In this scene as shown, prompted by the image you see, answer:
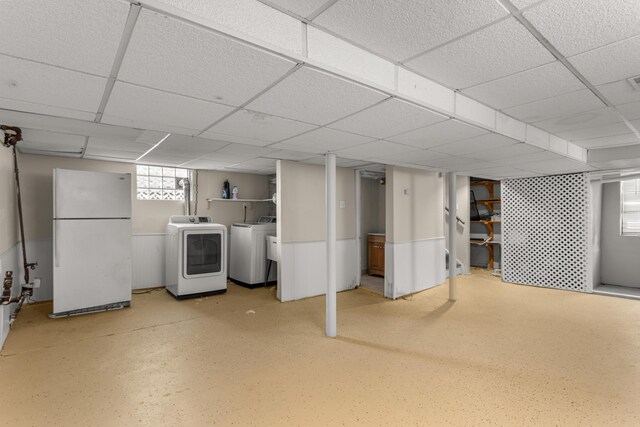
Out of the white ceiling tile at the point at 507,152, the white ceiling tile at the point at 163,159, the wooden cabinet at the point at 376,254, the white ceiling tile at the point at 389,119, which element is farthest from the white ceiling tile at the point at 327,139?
the wooden cabinet at the point at 376,254

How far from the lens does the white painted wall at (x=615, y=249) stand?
581cm

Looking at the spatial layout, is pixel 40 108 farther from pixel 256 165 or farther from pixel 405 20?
pixel 256 165

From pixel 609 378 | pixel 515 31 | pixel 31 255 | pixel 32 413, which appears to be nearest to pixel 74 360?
pixel 32 413

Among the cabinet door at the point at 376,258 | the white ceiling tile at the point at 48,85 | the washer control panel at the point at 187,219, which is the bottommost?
the cabinet door at the point at 376,258

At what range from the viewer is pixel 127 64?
1.59m

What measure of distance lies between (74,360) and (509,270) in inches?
262

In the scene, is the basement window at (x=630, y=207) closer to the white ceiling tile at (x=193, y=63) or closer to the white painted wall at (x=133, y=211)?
the white painted wall at (x=133, y=211)

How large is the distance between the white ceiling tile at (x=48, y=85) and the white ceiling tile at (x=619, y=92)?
10.4 ft

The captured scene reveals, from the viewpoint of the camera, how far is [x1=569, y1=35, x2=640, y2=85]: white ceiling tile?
173 centimetres

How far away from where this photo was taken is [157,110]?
2236 mm

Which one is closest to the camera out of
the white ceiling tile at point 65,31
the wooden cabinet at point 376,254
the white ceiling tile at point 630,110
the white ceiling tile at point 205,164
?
the white ceiling tile at point 65,31

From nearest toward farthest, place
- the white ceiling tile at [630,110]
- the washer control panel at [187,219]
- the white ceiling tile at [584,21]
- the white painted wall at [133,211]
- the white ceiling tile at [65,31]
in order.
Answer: the white ceiling tile at [65,31], the white ceiling tile at [584,21], the white ceiling tile at [630,110], the white painted wall at [133,211], the washer control panel at [187,219]

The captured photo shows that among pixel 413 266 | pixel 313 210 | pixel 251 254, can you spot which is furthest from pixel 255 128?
pixel 413 266

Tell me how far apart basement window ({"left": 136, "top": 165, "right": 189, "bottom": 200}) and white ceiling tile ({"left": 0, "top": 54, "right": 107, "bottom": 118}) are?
3.57 metres
